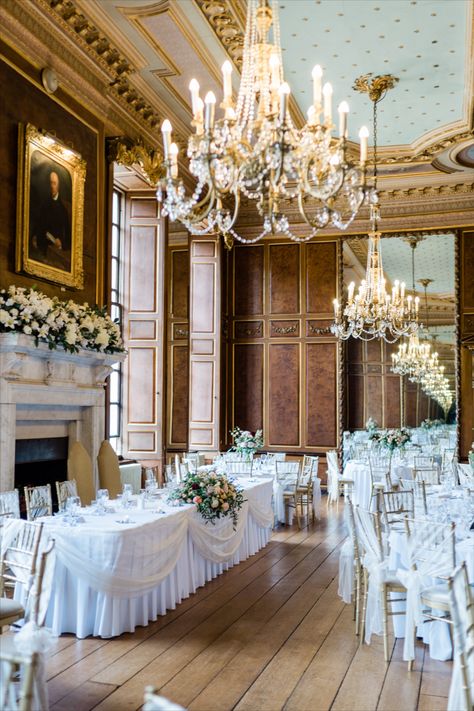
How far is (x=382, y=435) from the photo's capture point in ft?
40.0

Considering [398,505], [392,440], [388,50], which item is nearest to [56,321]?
[398,505]

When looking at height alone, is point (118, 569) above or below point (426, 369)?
below

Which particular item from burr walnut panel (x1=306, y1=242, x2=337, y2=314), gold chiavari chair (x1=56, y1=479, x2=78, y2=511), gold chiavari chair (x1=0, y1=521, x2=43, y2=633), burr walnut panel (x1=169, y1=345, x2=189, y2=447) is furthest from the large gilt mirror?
gold chiavari chair (x1=0, y1=521, x2=43, y2=633)

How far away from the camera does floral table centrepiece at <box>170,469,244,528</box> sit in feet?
21.9

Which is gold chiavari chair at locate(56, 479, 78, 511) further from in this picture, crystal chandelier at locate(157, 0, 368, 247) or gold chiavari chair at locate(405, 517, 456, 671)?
gold chiavari chair at locate(405, 517, 456, 671)

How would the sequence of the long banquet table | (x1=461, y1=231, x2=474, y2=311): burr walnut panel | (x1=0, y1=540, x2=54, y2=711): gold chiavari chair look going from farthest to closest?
(x1=461, y1=231, x2=474, y2=311): burr walnut panel
the long banquet table
(x1=0, y1=540, x2=54, y2=711): gold chiavari chair

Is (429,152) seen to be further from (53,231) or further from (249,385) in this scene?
(53,231)

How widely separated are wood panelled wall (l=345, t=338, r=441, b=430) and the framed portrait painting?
10.2 metres

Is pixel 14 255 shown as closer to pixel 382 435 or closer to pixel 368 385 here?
pixel 382 435

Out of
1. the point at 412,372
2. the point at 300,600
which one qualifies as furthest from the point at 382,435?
the point at 300,600

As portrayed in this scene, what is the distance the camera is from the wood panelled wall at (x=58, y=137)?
6906 mm

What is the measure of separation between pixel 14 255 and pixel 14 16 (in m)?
2.30

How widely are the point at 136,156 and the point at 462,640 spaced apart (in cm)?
767

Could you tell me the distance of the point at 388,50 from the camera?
8664 millimetres
